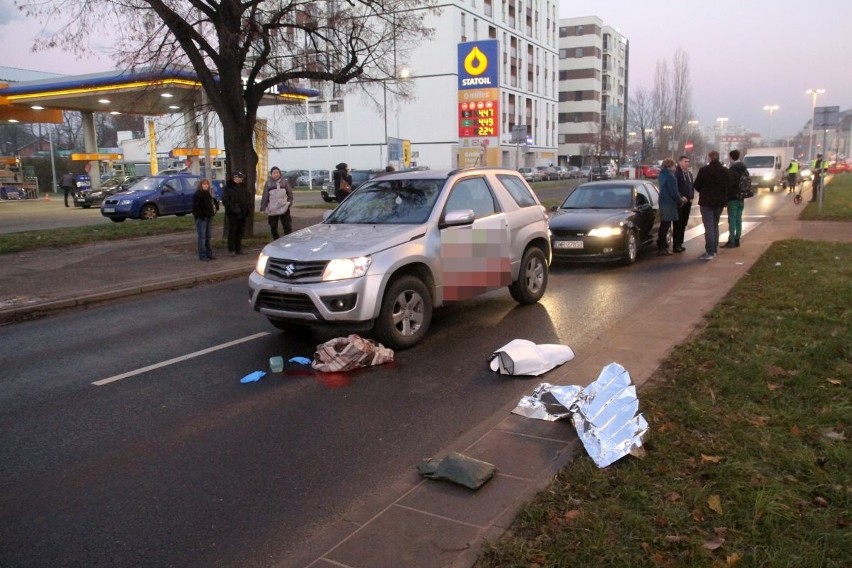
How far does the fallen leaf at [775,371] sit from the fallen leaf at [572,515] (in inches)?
111

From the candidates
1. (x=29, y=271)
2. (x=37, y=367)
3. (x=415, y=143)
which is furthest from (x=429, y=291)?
(x=415, y=143)

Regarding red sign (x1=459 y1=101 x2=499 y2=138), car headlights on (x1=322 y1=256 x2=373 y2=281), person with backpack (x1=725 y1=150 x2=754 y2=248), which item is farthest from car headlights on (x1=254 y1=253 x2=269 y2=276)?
red sign (x1=459 y1=101 x2=499 y2=138)

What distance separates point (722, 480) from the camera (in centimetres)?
366

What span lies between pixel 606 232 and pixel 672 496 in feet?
29.6

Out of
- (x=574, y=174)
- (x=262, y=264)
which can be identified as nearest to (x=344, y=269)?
(x=262, y=264)

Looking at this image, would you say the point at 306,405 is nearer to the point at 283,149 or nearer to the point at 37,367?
the point at 37,367

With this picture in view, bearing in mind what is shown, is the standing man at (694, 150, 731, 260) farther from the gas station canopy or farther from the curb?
the gas station canopy

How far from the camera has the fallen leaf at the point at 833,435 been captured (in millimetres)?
4121

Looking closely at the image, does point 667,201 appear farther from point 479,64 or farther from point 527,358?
point 479,64

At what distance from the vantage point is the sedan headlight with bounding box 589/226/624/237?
12086 mm

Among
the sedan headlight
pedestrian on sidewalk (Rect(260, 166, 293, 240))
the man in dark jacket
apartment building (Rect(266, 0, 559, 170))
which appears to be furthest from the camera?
apartment building (Rect(266, 0, 559, 170))

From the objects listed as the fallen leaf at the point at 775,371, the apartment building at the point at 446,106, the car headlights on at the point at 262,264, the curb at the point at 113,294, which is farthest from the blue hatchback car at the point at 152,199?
the apartment building at the point at 446,106

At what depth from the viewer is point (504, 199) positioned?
342 inches

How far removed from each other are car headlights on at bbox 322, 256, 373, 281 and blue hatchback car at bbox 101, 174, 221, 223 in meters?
19.8
